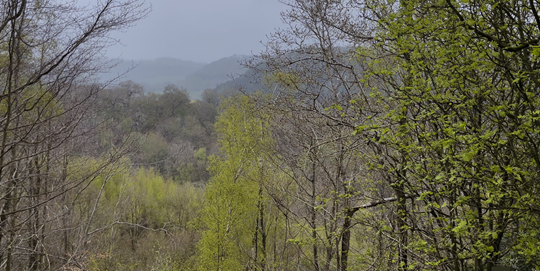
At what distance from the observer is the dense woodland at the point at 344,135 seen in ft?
7.14

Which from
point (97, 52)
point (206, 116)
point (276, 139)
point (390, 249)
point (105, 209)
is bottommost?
point (105, 209)

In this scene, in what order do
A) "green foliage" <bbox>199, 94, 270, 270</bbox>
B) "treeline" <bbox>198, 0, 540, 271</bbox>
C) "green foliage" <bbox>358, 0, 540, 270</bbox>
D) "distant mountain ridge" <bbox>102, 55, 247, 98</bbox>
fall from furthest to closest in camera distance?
"distant mountain ridge" <bbox>102, 55, 247, 98</bbox>
"green foliage" <bbox>199, 94, 270, 270</bbox>
"treeline" <bbox>198, 0, 540, 271</bbox>
"green foliage" <bbox>358, 0, 540, 270</bbox>

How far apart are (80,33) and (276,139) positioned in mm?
3943

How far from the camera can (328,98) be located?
4.81m

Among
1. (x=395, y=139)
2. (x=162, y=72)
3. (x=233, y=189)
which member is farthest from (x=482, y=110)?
(x=162, y=72)

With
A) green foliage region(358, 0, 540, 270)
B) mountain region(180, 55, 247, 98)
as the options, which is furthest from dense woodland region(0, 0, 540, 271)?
mountain region(180, 55, 247, 98)

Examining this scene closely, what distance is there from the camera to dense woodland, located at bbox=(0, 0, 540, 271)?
2.18 m

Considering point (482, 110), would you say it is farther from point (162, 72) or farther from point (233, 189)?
point (162, 72)

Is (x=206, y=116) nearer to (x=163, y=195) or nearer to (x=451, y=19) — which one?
(x=163, y=195)

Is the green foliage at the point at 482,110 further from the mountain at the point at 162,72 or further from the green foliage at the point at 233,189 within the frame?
the mountain at the point at 162,72

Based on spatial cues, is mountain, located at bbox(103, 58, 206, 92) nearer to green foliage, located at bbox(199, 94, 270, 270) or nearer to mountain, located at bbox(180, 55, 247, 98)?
mountain, located at bbox(180, 55, 247, 98)

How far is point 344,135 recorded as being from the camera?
162 inches

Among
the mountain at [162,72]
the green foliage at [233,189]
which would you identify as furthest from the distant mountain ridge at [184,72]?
the green foliage at [233,189]

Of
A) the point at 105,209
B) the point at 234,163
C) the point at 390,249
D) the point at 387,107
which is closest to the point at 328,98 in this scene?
the point at 387,107
